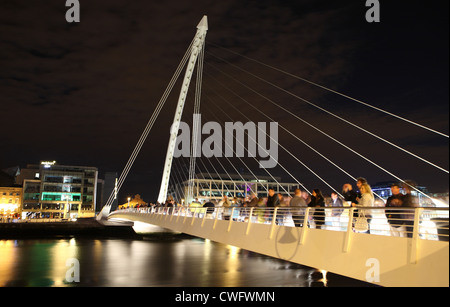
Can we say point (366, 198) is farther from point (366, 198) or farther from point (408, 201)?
point (408, 201)

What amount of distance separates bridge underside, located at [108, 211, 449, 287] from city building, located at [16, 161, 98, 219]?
90281 millimetres

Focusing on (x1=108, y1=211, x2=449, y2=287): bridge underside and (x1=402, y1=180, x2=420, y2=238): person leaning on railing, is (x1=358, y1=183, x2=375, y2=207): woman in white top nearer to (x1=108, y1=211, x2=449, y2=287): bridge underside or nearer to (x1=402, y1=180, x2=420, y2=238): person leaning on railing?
(x1=108, y1=211, x2=449, y2=287): bridge underside

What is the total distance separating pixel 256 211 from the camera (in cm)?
1304

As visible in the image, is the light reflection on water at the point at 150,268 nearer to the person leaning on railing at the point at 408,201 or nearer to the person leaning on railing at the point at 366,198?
Result: the person leaning on railing at the point at 366,198

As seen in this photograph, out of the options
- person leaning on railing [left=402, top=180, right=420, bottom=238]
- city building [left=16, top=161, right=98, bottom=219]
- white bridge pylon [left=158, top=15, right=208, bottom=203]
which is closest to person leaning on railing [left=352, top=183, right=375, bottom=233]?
person leaning on railing [left=402, top=180, right=420, bottom=238]

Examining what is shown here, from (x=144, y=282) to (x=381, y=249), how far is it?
24499 mm

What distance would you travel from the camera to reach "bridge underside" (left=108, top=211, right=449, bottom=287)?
234 inches

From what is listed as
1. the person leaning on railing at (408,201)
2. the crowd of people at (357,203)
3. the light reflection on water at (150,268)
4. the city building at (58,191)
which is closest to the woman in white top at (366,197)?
the crowd of people at (357,203)

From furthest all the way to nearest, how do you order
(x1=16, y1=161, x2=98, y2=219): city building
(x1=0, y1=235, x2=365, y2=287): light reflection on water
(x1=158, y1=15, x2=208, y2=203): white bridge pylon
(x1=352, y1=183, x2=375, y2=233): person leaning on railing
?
1. (x1=16, y1=161, x2=98, y2=219): city building
2. (x1=158, y1=15, x2=208, y2=203): white bridge pylon
3. (x1=0, y1=235, x2=365, y2=287): light reflection on water
4. (x1=352, y1=183, x2=375, y2=233): person leaning on railing

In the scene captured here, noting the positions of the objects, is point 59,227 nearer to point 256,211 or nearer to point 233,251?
point 233,251

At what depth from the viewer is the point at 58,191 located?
324 feet

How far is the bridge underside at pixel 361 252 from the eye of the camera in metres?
5.94

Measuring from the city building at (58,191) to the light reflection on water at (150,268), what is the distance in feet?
166
